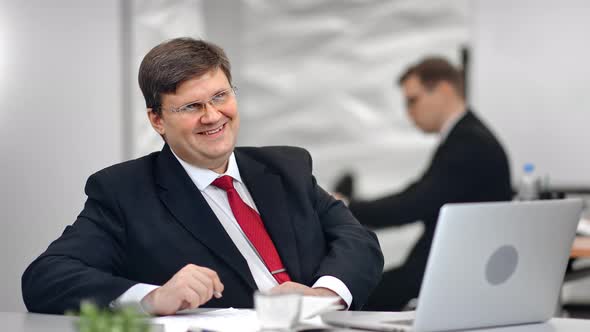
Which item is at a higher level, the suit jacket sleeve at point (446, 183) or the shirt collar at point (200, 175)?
the shirt collar at point (200, 175)

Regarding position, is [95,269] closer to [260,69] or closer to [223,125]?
[223,125]

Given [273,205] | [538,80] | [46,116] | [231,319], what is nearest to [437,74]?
[538,80]

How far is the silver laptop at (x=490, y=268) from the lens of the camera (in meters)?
1.74

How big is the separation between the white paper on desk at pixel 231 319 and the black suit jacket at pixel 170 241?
19cm

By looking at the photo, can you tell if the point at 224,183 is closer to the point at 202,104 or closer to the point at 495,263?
the point at 202,104

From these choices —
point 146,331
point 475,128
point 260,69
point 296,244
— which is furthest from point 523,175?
point 146,331

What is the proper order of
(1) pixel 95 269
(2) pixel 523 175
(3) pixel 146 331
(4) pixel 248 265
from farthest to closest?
1. (2) pixel 523 175
2. (4) pixel 248 265
3. (1) pixel 95 269
4. (3) pixel 146 331

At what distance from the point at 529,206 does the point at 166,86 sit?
1.07m

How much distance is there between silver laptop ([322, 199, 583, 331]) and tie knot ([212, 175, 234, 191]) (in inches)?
26.3

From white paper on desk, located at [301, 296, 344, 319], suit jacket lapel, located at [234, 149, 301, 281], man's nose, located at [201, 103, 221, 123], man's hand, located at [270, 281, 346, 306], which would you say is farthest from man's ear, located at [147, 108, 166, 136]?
white paper on desk, located at [301, 296, 344, 319]

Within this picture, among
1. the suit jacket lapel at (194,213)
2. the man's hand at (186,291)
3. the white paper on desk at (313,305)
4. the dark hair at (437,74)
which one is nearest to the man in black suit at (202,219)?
the suit jacket lapel at (194,213)

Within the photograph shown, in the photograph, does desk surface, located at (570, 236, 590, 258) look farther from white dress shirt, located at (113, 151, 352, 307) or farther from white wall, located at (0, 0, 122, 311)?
white wall, located at (0, 0, 122, 311)

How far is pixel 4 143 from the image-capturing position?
10.4ft

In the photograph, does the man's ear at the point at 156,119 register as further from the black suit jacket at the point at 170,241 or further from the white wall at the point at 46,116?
the white wall at the point at 46,116
